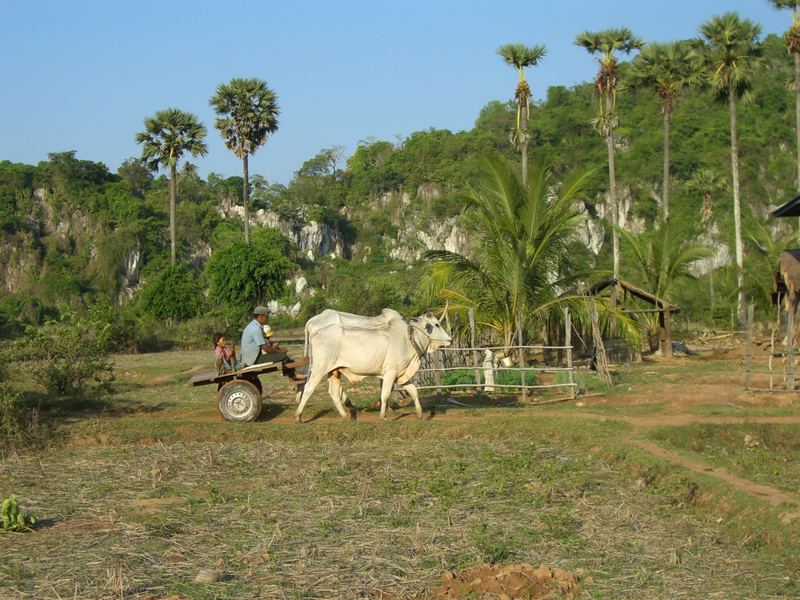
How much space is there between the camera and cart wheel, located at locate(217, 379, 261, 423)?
45.0 feet

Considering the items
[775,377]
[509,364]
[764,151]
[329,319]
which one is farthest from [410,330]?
[764,151]

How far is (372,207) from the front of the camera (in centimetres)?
8031

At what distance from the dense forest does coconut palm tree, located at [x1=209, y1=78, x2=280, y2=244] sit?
6.09 metres

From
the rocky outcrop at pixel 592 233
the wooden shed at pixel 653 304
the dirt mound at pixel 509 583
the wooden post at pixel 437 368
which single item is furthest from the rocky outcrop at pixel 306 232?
the dirt mound at pixel 509 583

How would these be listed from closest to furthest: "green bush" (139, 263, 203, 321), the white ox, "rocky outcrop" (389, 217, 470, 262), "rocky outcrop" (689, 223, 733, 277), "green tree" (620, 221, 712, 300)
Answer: the white ox
"green tree" (620, 221, 712, 300)
"green bush" (139, 263, 203, 321)
"rocky outcrop" (689, 223, 733, 277)
"rocky outcrop" (389, 217, 470, 262)

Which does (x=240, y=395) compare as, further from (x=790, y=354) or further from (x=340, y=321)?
(x=790, y=354)

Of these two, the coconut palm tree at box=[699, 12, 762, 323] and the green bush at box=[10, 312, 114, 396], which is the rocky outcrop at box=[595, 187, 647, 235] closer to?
the coconut palm tree at box=[699, 12, 762, 323]

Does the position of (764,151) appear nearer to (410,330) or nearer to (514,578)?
(410,330)

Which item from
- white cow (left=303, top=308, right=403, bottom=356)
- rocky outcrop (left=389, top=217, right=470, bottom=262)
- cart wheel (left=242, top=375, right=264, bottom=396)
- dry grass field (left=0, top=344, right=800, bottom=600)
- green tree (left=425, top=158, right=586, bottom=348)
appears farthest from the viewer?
rocky outcrop (left=389, top=217, right=470, bottom=262)

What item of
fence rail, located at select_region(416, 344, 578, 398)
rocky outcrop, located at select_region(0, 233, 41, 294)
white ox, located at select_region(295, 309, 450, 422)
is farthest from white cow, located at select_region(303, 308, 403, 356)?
rocky outcrop, located at select_region(0, 233, 41, 294)

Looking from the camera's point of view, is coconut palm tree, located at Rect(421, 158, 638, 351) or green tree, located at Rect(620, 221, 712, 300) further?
green tree, located at Rect(620, 221, 712, 300)

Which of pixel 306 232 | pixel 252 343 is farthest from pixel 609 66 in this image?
pixel 306 232

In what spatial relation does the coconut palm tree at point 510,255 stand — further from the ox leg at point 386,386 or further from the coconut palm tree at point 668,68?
the coconut palm tree at point 668,68

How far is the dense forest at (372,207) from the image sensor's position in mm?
53069
